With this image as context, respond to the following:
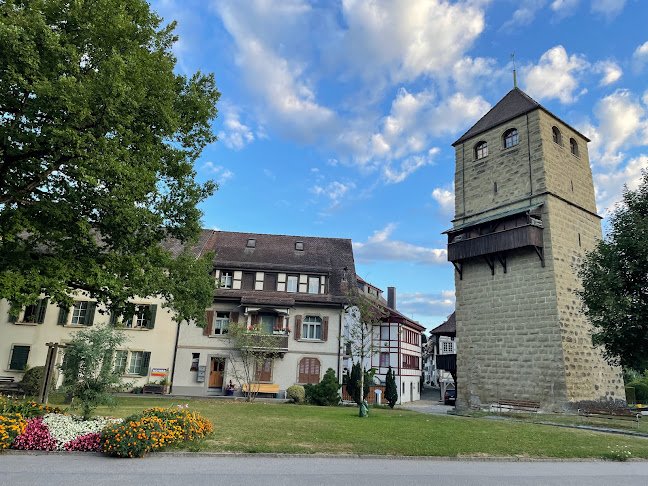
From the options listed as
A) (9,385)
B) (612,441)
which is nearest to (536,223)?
(612,441)

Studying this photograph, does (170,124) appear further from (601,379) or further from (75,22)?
(601,379)

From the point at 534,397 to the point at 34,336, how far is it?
29.9 metres

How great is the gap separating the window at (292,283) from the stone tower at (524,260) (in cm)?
1111

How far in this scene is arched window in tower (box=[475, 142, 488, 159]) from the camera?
1130 inches

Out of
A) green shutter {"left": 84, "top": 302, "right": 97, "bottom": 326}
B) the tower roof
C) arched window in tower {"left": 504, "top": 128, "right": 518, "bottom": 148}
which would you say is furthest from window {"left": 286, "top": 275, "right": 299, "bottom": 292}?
arched window in tower {"left": 504, "top": 128, "right": 518, "bottom": 148}

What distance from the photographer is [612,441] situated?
13406 mm

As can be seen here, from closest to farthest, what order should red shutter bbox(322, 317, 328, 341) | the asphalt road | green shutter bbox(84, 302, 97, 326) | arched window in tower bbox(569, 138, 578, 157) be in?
the asphalt road
arched window in tower bbox(569, 138, 578, 157)
green shutter bbox(84, 302, 97, 326)
red shutter bbox(322, 317, 328, 341)

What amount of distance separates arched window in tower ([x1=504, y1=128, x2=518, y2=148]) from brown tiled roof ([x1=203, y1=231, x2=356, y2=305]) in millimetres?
13788

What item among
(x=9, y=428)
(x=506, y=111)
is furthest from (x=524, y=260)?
(x=9, y=428)

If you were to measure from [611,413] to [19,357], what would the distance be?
108ft

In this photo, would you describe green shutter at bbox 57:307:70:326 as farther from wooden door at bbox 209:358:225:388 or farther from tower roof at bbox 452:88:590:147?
tower roof at bbox 452:88:590:147

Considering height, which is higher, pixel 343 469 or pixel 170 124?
pixel 170 124

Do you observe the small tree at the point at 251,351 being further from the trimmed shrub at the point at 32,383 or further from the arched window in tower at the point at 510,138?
the arched window in tower at the point at 510,138

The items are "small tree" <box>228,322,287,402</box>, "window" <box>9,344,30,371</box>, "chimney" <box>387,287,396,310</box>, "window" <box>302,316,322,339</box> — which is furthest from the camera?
"chimney" <box>387,287,396,310</box>
